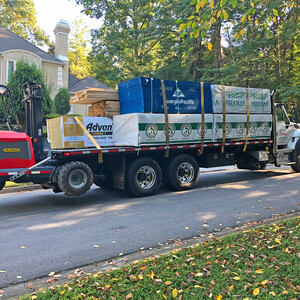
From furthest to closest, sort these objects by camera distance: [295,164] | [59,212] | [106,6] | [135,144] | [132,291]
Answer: [106,6] < [295,164] < [135,144] < [59,212] < [132,291]

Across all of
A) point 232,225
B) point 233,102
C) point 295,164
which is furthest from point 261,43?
point 232,225

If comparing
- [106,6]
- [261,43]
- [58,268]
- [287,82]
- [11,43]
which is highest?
[106,6]

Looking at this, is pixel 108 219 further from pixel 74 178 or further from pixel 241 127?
pixel 241 127

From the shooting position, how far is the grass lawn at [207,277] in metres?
3.13

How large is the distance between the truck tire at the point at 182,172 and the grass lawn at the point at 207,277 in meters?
4.60

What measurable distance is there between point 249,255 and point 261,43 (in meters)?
19.4

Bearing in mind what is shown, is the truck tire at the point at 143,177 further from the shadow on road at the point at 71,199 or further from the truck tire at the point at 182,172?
the truck tire at the point at 182,172

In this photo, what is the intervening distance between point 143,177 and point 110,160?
1037mm

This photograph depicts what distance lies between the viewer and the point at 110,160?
866 centimetres

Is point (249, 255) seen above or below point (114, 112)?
below

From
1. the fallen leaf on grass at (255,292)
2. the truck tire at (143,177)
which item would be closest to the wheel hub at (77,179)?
the truck tire at (143,177)

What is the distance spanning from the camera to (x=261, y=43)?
20.5 m

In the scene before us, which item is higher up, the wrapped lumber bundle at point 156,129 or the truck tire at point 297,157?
the wrapped lumber bundle at point 156,129

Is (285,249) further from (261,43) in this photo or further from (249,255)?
(261,43)
